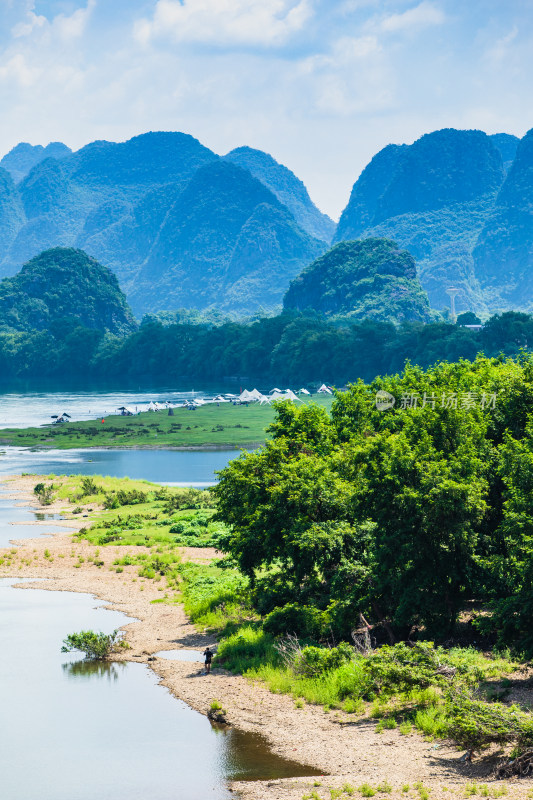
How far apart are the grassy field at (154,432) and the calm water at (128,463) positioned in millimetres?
5204

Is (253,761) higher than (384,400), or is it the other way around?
(384,400)

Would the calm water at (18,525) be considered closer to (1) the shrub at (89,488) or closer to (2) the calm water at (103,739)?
(1) the shrub at (89,488)

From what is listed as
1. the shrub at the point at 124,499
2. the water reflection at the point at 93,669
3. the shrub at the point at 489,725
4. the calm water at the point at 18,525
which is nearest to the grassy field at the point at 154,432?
the shrub at the point at 124,499

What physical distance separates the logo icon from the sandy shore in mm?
15257

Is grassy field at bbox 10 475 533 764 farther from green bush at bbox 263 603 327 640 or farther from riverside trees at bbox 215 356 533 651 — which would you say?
riverside trees at bbox 215 356 533 651

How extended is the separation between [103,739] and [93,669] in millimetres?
7515

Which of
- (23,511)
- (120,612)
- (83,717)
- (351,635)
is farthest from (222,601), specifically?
(23,511)

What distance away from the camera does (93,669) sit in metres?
37.9

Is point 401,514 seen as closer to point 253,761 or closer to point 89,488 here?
point 253,761

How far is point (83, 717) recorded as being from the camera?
32.6m

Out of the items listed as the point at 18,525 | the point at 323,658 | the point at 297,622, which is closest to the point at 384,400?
the point at 297,622

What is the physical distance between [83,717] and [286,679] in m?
7.62

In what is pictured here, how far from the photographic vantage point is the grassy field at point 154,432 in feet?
409

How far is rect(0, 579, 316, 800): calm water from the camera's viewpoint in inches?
1064
